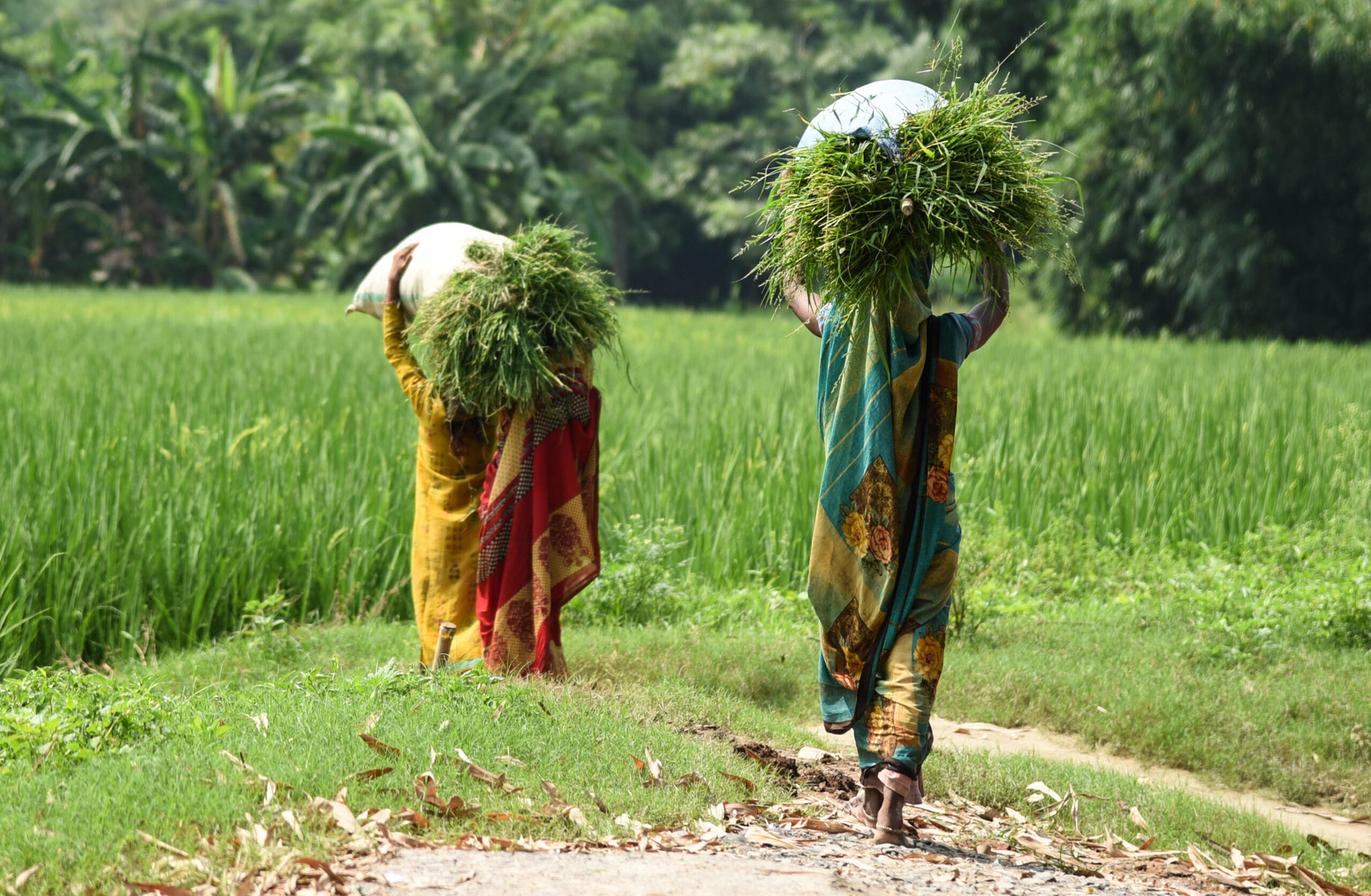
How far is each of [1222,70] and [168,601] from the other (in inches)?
552

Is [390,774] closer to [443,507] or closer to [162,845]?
[162,845]

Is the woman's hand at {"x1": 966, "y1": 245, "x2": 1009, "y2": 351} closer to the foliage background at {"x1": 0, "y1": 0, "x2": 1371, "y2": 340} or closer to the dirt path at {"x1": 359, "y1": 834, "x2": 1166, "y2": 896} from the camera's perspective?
the dirt path at {"x1": 359, "y1": 834, "x2": 1166, "y2": 896}

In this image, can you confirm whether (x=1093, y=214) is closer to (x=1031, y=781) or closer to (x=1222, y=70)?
(x=1222, y=70)

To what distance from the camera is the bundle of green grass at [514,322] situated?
391 centimetres

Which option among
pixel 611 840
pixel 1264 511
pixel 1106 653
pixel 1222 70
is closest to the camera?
pixel 611 840

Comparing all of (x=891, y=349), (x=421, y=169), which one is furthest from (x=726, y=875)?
(x=421, y=169)

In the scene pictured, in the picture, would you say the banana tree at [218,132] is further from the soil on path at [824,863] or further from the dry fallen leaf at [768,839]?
the dry fallen leaf at [768,839]

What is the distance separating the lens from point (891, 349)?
3078 mm

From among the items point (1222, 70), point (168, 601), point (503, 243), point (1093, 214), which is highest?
point (1222, 70)

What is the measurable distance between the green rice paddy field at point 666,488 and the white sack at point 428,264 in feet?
2.18

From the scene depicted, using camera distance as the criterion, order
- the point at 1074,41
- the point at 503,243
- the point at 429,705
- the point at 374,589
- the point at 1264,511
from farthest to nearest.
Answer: the point at 1074,41, the point at 1264,511, the point at 374,589, the point at 503,243, the point at 429,705

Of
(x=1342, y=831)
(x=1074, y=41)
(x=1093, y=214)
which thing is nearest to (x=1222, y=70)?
(x=1074, y=41)

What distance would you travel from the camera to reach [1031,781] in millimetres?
3756

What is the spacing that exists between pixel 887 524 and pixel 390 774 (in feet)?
4.29
